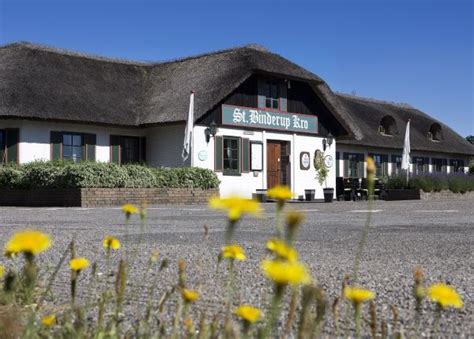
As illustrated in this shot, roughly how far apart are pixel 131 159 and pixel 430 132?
2173cm

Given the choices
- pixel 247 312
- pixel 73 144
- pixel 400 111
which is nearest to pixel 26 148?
pixel 73 144

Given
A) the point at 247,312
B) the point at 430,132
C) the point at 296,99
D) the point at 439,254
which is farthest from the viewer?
the point at 430,132

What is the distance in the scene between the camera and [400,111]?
136 feet

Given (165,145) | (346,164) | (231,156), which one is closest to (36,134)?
(165,145)

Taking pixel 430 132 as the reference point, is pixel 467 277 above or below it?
below

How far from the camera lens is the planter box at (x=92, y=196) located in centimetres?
1812

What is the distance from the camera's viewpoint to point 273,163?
2702 centimetres

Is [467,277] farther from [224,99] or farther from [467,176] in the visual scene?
[467,176]

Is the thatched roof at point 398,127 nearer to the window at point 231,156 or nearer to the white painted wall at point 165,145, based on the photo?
the window at point 231,156

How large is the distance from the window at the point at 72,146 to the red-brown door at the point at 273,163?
24.4 feet

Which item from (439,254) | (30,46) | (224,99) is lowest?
(439,254)

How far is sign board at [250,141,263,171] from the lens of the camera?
25.8 meters

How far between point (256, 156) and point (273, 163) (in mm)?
1254

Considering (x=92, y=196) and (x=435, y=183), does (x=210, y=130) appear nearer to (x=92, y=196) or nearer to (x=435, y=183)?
(x=92, y=196)
